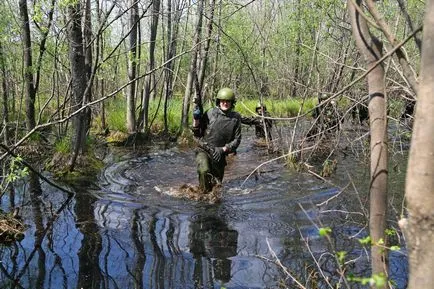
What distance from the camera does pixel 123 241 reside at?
18.8 feet

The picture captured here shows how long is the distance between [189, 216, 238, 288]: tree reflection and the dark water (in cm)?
1

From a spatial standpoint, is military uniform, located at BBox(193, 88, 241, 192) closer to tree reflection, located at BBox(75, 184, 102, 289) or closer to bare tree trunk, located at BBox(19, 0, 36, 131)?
tree reflection, located at BBox(75, 184, 102, 289)

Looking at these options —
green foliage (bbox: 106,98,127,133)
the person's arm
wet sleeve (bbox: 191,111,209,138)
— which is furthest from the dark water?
green foliage (bbox: 106,98,127,133)

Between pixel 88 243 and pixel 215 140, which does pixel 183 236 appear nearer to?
pixel 88 243

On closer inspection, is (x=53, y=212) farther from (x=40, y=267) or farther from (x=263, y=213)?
(x=263, y=213)

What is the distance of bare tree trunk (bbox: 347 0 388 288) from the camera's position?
6.47 feet

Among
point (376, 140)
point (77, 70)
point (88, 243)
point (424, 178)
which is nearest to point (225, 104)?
point (77, 70)

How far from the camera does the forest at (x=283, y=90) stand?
4.21 feet

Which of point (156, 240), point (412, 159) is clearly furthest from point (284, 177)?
point (412, 159)

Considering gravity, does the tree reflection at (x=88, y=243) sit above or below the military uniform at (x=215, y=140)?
below

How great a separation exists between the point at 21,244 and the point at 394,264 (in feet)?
14.4

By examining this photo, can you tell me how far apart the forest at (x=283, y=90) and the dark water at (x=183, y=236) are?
0.69 meters

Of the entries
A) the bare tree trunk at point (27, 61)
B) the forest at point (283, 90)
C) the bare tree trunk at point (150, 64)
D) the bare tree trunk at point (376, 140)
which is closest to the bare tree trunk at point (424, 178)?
the forest at point (283, 90)

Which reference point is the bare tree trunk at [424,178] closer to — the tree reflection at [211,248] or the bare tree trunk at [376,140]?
the bare tree trunk at [376,140]
